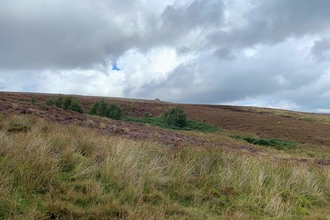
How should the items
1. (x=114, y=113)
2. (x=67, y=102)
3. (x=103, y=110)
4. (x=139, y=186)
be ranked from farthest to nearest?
(x=103, y=110) → (x=114, y=113) → (x=67, y=102) → (x=139, y=186)

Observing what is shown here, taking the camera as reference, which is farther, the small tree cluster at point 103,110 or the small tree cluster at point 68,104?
the small tree cluster at point 103,110

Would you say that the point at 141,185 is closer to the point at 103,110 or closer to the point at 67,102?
the point at 67,102

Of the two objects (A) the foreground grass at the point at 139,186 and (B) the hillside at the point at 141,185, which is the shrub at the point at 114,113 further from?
(A) the foreground grass at the point at 139,186

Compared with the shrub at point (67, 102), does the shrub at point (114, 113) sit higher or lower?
lower

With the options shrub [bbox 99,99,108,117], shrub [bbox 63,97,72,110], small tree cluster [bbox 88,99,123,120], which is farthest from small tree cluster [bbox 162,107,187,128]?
shrub [bbox 63,97,72,110]

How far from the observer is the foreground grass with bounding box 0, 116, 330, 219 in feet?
12.4

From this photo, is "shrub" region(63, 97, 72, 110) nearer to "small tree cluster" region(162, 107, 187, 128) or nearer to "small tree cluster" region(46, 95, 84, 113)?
"small tree cluster" region(46, 95, 84, 113)

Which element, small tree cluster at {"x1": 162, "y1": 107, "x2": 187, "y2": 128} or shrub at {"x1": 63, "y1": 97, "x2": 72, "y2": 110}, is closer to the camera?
shrub at {"x1": 63, "y1": 97, "x2": 72, "y2": 110}

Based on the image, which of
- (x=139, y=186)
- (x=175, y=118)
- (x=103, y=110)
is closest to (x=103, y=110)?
(x=103, y=110)

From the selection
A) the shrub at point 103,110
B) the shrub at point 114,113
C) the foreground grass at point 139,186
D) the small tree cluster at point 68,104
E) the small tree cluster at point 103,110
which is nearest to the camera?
the foreground grass at point 139,186

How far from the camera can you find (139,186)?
465 centimetres

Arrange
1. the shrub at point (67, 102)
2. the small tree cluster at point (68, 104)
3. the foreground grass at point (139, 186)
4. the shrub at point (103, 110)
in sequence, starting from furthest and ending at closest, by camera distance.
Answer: the shrub at point (103, 110)
the shrub at point (67, 102)
the small tree cluster at point (68, 104)
the foreground grass at point (139, 186)

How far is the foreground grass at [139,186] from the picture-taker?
3.77 meters

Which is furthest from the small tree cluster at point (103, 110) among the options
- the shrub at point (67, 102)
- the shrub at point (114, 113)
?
the shrub at point (67, 102)
